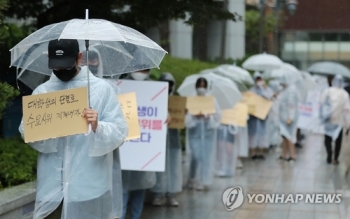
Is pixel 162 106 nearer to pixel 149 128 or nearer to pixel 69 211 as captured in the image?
pixel 149 128

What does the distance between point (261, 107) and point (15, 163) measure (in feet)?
24.8

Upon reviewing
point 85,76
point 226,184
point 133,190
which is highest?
point 85,76

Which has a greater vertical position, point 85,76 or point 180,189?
point 85,76

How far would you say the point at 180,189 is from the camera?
9594 mm

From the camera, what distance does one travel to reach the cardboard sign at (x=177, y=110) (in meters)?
9.27

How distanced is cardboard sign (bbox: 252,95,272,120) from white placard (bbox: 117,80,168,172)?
656 centimetres

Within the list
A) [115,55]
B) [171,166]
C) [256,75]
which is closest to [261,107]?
[256,75]

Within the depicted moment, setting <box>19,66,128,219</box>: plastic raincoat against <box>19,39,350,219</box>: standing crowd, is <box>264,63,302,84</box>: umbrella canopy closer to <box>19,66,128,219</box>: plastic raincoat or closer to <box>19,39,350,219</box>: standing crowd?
<box>19,39,350,219</box>: standing crowd

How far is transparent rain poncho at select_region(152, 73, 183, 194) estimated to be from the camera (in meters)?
9.37

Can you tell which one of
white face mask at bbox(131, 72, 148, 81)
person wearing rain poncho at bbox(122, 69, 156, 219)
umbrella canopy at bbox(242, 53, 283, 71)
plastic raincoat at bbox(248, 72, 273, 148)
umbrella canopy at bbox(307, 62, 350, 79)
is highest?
white face mask at bbox(131, 72, 148, 81)

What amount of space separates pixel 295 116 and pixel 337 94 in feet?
4.80

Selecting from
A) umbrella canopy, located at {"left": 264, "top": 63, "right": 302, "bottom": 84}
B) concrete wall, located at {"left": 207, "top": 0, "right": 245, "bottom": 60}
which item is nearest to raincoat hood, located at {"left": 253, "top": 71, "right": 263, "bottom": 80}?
umbrella canopy, located at {"left": 264, "top": 63, "right": 302, "bottom": 84}

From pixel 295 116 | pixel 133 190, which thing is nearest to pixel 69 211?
pixel 133 190

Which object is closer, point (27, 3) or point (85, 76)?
point (85, 76)
